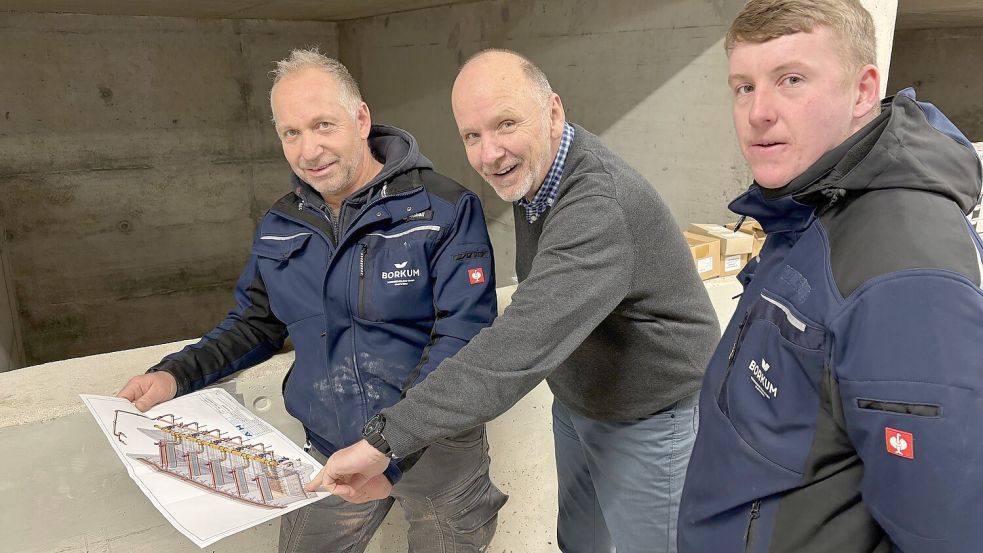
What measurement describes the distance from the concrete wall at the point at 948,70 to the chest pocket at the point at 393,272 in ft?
21.0

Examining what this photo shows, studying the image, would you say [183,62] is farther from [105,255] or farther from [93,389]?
[93,389]

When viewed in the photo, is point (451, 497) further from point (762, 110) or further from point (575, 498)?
point (762, 110)

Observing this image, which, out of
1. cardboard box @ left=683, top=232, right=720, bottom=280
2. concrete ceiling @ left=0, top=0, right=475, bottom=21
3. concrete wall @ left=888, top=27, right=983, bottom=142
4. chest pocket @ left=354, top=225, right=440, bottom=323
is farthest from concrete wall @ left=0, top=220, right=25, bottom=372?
concrete wall @ left=888, top=27, right=983, bottom=142

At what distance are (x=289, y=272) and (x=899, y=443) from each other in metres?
1.28

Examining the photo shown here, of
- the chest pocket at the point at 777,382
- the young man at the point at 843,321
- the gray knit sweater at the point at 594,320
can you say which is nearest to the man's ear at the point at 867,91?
the young man at the point at 843,321

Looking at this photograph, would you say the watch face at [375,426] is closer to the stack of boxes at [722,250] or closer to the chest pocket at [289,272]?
the chest pocket at [289,272]

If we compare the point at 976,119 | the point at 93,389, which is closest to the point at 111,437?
the point at 93,389

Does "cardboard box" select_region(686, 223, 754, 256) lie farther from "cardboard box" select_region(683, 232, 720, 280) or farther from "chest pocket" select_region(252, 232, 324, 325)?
"chest pocket" select_region(252, 232, 324, 325)

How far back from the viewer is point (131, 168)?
6570mm

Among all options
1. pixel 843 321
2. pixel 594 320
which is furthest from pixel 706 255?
pixel 843 321

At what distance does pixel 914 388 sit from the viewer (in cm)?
78

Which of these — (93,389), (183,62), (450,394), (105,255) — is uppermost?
(183,62)

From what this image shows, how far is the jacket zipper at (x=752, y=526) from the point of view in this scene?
1.01 metres

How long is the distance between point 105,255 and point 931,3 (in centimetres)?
709
